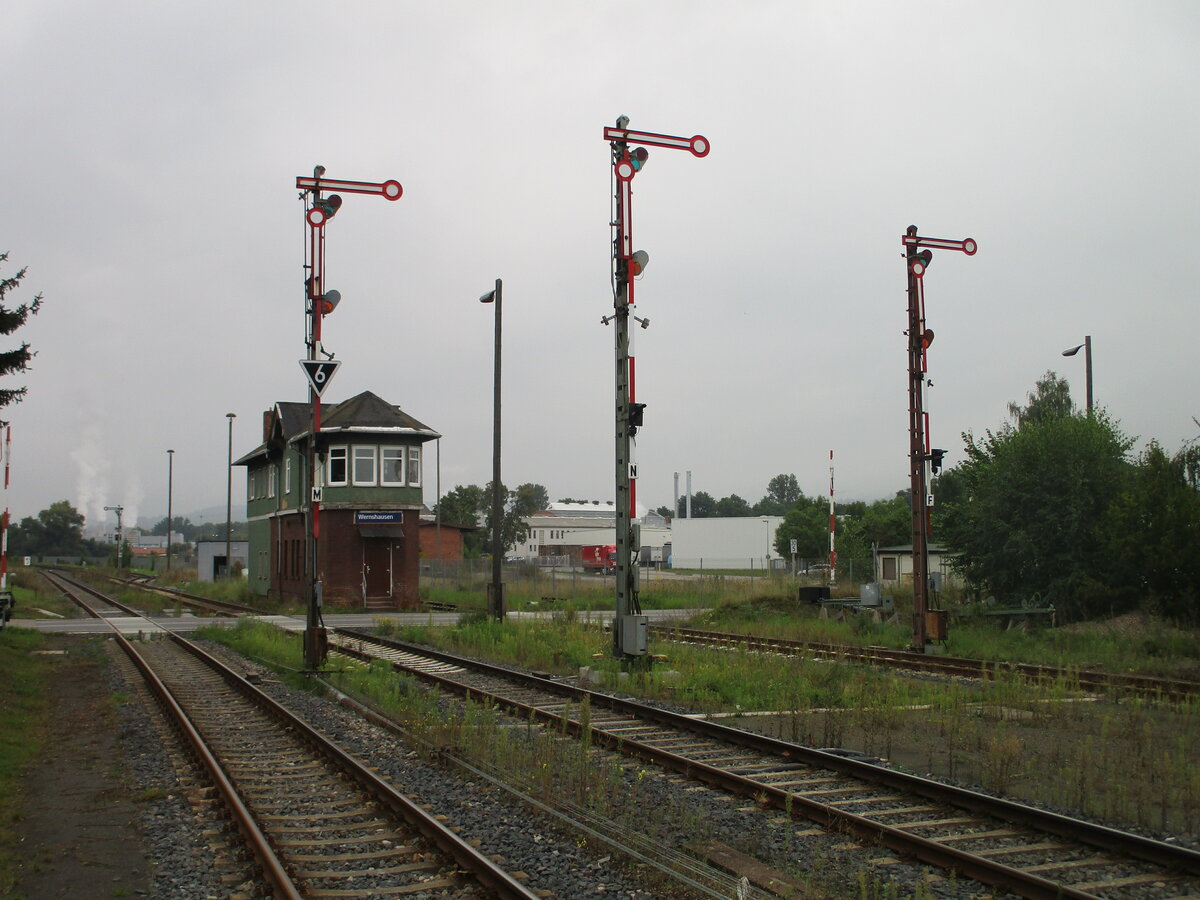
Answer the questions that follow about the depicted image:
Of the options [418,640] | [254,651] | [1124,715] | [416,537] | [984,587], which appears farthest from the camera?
[416,537]

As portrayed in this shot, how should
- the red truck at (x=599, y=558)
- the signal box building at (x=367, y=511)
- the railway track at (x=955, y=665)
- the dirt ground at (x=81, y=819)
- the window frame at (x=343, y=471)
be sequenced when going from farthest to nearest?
the red truck at (x=599, y=558) < the window frame at (x=343, y=471) < the signal box building at (x=367, y=511) < the railway track at (x=955, y=665) < the dirt ground at (x=81, y=819)

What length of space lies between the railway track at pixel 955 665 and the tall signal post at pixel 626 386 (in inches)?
111

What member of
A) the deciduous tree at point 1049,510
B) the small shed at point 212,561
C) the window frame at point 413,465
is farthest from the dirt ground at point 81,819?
the small shed at point 212,561

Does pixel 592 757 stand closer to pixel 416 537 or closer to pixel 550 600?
pixel 550 600

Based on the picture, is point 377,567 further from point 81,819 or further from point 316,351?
point 81,819

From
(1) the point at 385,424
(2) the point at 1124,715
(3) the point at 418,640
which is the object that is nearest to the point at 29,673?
(3) the point at 418,640

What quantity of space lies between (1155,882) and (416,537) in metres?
34.6

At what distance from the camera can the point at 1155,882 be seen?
592 cm

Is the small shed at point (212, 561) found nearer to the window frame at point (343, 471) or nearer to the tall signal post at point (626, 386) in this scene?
the window frame at point (343, 471)

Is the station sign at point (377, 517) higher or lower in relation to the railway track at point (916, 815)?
higher

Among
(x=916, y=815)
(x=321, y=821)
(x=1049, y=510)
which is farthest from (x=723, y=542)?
(x=321, y=821)

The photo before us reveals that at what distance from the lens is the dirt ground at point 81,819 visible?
20.1 feet

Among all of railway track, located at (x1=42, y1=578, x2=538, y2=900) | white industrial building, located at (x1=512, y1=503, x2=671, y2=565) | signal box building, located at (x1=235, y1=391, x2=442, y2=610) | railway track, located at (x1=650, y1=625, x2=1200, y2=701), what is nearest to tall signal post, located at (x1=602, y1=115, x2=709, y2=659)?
railway track, located at (x1=650, y1=625, x2=1200, y2=701)

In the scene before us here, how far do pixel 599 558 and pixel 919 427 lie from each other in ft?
219
